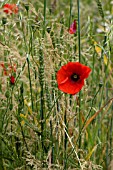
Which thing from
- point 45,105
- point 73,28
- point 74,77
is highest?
point 73,28

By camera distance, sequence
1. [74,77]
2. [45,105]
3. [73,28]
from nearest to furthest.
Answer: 1. [74,77]
2. [45,105]
3. [73,28]

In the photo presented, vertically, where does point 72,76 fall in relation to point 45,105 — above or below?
above

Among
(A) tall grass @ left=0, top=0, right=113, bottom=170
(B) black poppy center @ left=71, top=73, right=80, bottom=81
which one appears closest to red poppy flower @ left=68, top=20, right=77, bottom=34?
(A) tall grass @ left=0, top=0, right=113, bottom=170

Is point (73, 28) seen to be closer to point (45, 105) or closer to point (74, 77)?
point (45, 105)

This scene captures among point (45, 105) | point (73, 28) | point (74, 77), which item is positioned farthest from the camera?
point (73, 28)

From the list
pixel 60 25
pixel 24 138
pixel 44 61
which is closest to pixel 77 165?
pixel 24 138

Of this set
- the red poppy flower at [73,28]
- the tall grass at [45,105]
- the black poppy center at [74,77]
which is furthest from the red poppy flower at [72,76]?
the red poppy flower at [73,28]

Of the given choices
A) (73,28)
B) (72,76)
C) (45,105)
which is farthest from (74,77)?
(73,28)

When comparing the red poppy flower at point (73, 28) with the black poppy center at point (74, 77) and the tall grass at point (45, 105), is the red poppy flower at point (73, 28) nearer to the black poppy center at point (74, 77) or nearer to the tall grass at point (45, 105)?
the tall grass at point (45, 105)
